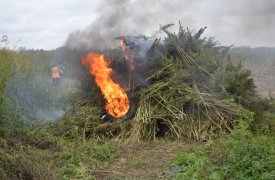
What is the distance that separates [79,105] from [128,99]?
1.41m

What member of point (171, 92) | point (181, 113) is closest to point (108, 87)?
point (171, 92)

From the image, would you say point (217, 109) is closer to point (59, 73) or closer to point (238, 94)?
point (238, 94)

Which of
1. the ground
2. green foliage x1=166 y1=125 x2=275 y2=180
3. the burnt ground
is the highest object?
the ground

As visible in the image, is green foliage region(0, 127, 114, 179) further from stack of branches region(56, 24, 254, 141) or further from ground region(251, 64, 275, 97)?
ground region(251, 64, 275, 97)

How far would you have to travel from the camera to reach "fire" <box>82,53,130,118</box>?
31.0 ft

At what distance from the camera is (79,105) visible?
10.1 m

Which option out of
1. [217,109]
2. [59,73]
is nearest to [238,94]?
[217,109]

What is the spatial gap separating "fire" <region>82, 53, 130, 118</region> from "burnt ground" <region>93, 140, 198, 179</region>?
4.61 ft

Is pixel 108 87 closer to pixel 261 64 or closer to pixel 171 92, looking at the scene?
pixel 171 92

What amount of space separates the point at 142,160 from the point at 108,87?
307cm

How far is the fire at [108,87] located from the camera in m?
9.46

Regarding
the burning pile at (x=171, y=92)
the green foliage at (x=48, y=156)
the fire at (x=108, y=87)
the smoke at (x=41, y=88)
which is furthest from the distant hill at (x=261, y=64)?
the green foliage at (x=48, y=156)

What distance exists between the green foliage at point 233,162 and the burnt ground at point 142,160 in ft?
Answer: 1.08

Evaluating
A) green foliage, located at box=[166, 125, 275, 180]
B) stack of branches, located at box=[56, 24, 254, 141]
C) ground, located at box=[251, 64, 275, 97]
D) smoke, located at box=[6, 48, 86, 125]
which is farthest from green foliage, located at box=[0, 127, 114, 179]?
ground, located at box=[251, 64, 275, 97]
